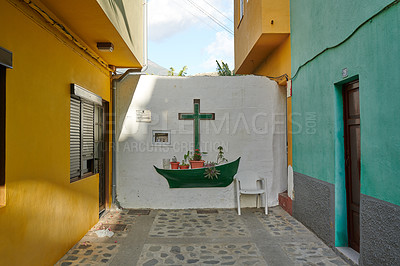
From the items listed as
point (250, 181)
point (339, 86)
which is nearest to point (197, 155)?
point (250, 181)

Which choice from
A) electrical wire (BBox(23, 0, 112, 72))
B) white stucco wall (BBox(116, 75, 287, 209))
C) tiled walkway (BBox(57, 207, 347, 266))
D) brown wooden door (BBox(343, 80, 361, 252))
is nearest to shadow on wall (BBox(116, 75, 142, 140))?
white stucco wall (BBox(116, 75, 287, 209))

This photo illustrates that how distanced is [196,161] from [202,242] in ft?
5.35

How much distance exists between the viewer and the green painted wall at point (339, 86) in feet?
7.60

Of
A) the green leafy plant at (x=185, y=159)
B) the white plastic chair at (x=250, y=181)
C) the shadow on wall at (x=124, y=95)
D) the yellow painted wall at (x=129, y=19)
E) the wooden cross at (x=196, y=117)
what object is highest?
the yellow painted wall at (x=129, y=19)

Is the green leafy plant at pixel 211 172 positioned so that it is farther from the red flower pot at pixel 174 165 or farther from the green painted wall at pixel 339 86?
the green painted wall at pixel 339 86

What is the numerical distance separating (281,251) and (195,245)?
105cm

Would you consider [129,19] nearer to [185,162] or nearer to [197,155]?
[197,155]

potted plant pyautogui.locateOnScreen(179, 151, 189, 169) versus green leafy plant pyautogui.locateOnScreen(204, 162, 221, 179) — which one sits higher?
potted plant pyautogui.locateOnScreen(179, 151, 189, 169)

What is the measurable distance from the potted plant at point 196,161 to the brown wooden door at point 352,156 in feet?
7.91

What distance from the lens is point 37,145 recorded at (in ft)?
8.76

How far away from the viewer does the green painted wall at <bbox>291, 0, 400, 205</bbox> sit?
2316 millimetres

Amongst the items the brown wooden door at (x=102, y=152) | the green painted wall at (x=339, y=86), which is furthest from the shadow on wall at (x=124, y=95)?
the green painted wall at (x=339, y=86)

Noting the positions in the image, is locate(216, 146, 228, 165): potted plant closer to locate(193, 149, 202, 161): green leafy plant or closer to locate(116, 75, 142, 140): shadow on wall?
locate(193, 149, 202, 161): green leafy plant

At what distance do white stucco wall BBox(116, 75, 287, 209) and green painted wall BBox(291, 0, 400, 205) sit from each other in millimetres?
677
